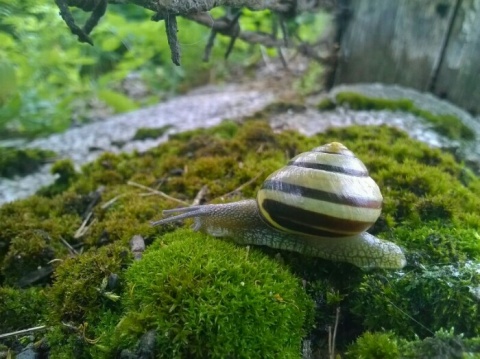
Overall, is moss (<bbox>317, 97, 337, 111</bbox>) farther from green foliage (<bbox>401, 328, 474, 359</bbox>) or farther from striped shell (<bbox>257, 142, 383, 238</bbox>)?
green foliage (<bbox>401, 328, 474, 359</bbox>)

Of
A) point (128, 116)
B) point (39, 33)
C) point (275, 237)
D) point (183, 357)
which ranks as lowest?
point (128, 116)

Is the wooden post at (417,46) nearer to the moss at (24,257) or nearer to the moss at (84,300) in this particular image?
the moss at (84,300)

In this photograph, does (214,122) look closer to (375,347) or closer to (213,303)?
(213,303)

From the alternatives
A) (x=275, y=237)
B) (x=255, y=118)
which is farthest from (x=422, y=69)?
(x=275, y=237)

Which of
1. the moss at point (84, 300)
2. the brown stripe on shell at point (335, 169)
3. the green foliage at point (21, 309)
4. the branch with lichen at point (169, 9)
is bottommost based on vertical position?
the green foliage at point (21, 309)

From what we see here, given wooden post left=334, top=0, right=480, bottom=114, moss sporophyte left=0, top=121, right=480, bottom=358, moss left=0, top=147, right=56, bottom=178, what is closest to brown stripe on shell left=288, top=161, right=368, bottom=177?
moss sporophyte left=0, top=121, right=480, bottom=358

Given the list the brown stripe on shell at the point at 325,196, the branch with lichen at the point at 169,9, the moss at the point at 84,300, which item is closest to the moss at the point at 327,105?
the branch with lichen at the point at 169,9

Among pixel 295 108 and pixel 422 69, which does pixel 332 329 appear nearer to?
pixel 295 108
